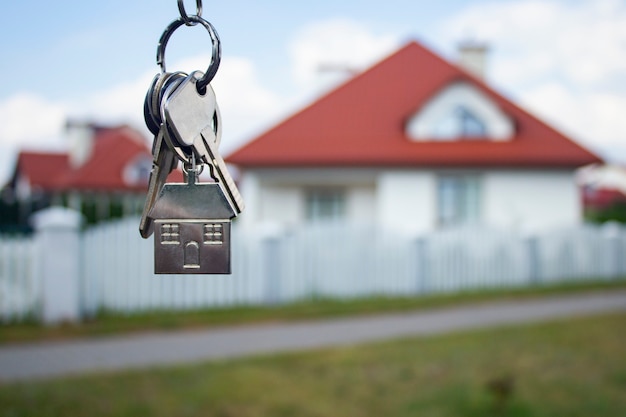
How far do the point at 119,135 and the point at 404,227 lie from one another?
53.9 feet

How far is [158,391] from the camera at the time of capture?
6086mm

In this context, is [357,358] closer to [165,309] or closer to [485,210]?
[165,309]

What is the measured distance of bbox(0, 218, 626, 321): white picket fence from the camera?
31.7 feet

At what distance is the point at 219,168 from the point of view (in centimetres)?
92

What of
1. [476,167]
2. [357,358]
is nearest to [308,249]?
[357,358]

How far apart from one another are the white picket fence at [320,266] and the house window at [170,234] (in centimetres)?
888

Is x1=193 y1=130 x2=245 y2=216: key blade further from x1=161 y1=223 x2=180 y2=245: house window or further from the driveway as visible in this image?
the driveway

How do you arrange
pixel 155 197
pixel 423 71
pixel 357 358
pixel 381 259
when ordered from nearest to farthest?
pixel 155 197 < pixel 357 358 < pixel 381 259 < pixel 423 71

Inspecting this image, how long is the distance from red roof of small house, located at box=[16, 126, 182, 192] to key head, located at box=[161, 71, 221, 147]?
27129 mm

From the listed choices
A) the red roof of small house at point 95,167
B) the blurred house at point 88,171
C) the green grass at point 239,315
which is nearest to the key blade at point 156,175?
the green grass at point 239,315

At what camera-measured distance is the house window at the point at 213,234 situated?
0.88 metres

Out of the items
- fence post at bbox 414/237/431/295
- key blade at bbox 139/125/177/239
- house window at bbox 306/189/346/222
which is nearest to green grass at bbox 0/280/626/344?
fence post at bbox 414/237/431/295

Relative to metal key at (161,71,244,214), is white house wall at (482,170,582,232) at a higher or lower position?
higher

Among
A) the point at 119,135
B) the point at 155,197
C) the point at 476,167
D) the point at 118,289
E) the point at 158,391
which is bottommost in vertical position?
the point at 158,391
